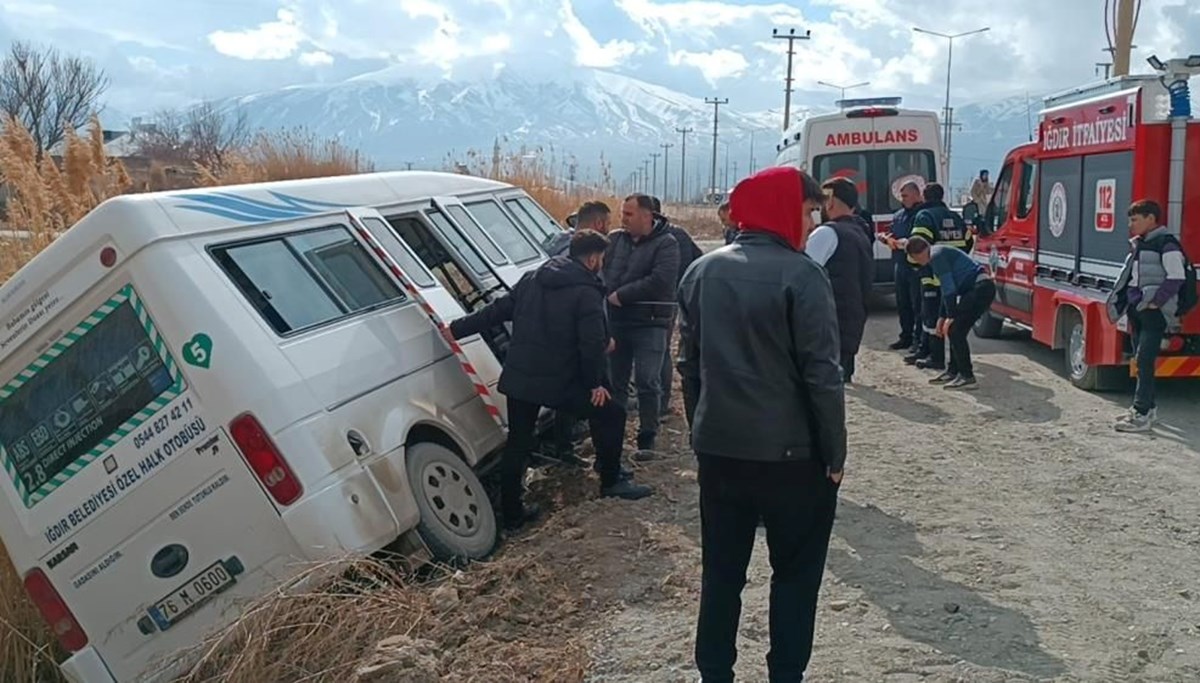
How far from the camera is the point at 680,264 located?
293 inches

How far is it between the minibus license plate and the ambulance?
1153cm

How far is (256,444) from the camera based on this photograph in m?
4.65

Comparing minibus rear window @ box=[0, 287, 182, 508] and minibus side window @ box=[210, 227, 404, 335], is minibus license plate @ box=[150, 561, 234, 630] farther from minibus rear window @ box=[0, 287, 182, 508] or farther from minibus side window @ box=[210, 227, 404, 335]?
minibus side window @ box=[210, 227, 404, 335]

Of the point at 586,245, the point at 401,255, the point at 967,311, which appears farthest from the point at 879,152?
the point at 401,255

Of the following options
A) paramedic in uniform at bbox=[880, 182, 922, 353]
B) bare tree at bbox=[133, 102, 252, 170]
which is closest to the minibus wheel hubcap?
paramedic in uniform at bbox=[880, 182, 922, 353]

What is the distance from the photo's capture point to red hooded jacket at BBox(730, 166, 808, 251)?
376cm

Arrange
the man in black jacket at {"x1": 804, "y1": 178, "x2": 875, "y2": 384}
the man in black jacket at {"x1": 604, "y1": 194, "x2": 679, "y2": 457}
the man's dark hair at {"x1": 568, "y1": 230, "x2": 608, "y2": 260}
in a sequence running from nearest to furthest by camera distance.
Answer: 1. the man's dark hair at {"x1": 568, "y1": 230, "x2": 608, "y2": 260}
2. the man in black jacket at {"x1": 804, "y1": 178, "x2": 875, "y2": 384}
3. the man in black jacket at {"x1": 604, "y1": 194, "x2": 679, "y2": 457}

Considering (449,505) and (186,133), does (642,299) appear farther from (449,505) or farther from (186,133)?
(186,133)

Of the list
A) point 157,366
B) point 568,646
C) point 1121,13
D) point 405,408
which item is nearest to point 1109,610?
point 568,646

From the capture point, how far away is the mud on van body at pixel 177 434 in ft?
15.4

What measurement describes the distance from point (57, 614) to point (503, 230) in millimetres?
5000

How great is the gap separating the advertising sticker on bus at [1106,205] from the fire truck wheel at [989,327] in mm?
3158

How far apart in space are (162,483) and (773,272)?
286cm

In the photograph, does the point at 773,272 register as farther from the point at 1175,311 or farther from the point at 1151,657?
the point at 1175,311
